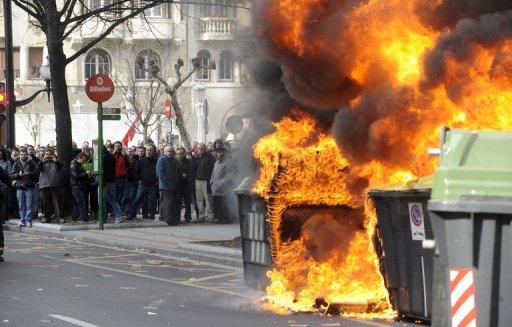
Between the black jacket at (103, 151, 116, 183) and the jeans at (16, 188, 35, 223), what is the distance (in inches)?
58.8

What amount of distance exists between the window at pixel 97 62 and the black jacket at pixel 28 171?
27213 mm

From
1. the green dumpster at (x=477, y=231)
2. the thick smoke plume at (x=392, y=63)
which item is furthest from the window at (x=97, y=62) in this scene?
the green dumpster at (x=477, y=231)

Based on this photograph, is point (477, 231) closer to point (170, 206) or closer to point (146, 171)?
point (170, 206)

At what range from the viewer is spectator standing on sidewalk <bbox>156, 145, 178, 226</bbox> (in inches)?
911

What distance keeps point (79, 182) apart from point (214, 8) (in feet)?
15.1

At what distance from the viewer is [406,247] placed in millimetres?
9797

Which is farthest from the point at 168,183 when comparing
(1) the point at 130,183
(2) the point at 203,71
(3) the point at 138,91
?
(2) the point at 203,71

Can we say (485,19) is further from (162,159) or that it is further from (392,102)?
(162,159)

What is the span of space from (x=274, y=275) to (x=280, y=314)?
68cm

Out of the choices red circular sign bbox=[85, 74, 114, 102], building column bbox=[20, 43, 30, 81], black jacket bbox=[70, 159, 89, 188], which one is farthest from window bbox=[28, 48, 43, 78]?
red circular sign bbox=[85, 74, 114, 102]

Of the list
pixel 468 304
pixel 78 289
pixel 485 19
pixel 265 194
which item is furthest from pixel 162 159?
pixel 468 304

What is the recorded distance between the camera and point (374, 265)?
10.9m

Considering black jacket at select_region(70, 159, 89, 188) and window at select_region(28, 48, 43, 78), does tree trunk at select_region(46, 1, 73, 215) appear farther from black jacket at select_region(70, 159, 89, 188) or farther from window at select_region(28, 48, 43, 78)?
window at select_region(28, 48, 43, 78)

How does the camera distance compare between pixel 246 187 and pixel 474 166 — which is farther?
pixel 246 187
